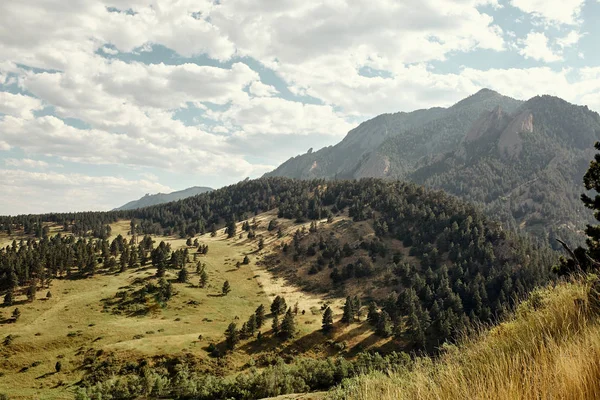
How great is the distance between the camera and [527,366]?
4410 mm

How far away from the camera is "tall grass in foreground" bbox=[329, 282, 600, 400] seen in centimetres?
355

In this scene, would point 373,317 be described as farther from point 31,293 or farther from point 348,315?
point 31,293

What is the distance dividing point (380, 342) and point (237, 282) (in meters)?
68.0

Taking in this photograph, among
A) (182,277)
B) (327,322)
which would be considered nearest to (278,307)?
(327,322)

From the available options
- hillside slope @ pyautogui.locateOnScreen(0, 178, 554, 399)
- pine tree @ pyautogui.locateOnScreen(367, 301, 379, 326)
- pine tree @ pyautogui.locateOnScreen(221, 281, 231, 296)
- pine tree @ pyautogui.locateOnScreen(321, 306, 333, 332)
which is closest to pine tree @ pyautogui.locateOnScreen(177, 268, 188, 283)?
hillside slope @ pyautogui.locateOnScreen(0, 178, 554, 399)

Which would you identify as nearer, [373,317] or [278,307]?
[373,317]

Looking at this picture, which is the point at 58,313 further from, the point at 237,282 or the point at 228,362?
the point at 237,282

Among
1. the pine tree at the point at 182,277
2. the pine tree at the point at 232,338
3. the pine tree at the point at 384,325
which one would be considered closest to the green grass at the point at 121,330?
the pine tree at the point at 232,338

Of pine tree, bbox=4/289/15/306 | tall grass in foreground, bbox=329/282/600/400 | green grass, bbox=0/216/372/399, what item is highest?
tall grass in foreground, bbox=329/282/600/400

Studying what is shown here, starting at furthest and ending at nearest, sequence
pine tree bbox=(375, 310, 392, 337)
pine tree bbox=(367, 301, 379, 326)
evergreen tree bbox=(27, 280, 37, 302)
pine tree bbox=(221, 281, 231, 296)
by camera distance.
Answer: pine tree bbox=(221, 281, 231, 296), pine tree bbox=(367, 301, 379, 326), pine tree bbox=(375, 310, 392, 337), evergreen tree bbox=(27, 280, 37, 302)

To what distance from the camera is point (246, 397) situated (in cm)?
5962

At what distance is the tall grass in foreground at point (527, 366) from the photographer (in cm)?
355

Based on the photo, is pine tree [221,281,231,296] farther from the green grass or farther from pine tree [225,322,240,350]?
pine tree [225,322,240,350]

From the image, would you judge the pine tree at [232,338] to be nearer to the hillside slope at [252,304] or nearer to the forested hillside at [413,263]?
the hillside slope at [252,304]
